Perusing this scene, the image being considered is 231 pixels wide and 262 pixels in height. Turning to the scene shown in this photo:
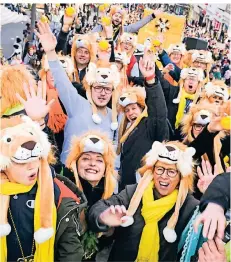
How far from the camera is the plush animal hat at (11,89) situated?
7.08 ft

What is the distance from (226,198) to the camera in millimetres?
1389

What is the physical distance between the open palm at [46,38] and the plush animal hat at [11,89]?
0.29 metres

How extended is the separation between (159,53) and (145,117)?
2.07 meters

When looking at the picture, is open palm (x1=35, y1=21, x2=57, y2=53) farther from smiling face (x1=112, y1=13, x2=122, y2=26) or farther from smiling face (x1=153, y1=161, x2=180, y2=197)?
smiling face (x1=112, y1=13, x2=122, y2=26)

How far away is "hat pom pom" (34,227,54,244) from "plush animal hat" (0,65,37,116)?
738 millimetres

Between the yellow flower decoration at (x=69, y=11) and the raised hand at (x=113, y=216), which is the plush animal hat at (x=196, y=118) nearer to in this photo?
the raised hand at (x=113, y=216)

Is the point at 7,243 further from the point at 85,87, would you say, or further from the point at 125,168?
the point at 85,87

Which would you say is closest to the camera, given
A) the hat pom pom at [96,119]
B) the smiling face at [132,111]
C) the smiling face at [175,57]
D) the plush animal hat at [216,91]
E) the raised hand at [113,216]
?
the raised hand at [113,216]

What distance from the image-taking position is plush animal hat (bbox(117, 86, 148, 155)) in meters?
2.85

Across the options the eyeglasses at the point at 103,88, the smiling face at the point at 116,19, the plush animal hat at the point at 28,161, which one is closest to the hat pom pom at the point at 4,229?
the plush animal hat at the point at 28,161

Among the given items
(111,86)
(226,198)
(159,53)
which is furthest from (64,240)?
(159,53)

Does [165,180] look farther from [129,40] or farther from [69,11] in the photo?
[129,40]

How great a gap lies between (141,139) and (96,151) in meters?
0.65

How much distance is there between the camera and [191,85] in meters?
3.91
